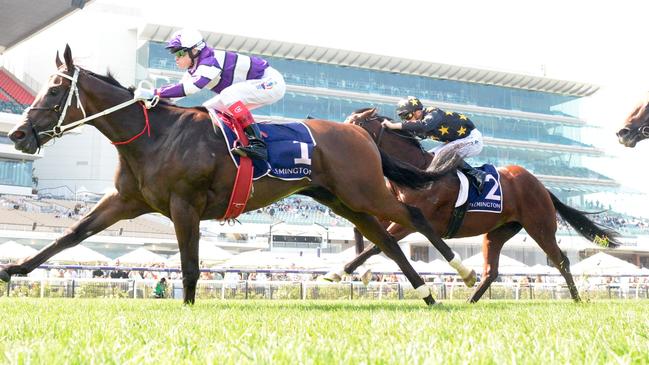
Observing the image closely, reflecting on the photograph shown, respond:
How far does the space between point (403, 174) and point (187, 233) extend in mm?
2580

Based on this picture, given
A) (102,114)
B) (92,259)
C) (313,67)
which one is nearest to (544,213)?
(102,114)

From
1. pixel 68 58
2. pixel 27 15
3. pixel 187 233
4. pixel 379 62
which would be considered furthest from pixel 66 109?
pixel 379 62

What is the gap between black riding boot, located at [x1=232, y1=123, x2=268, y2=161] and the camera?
6.47 m

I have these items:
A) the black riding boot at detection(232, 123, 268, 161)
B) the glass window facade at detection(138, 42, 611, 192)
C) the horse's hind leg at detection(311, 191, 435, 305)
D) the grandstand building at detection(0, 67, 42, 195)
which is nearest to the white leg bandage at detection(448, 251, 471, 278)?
the horse's hind leg at detection(311, 191, 435, 305)

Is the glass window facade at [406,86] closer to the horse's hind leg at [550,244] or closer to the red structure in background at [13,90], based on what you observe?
the red structure in background at [13,90]

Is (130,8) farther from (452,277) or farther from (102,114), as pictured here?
(102,114)

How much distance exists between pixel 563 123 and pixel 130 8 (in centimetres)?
5174

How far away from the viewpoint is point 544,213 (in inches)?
393

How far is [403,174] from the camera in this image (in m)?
7.67

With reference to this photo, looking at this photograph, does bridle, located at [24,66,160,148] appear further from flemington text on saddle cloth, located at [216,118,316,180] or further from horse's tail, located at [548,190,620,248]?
horse's tail, located at [548,190,620,248]

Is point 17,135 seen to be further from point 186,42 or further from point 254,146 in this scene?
point 254,146

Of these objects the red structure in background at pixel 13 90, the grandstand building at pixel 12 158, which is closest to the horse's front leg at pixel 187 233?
the grandstand building at pixel 12 158

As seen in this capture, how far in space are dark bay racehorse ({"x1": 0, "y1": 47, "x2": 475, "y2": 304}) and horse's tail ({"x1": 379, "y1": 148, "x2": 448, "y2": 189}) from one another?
441mm

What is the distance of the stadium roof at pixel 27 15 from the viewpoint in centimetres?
3472
